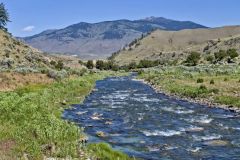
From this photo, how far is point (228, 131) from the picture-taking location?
1430 inches

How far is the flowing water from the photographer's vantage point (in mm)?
29234

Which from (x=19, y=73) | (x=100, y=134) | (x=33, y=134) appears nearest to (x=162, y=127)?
(x=100, y=134)

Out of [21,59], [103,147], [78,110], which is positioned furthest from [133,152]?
[21,59]

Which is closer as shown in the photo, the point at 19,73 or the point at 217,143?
the point at 217,143

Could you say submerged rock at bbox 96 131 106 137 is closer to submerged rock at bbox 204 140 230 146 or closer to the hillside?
submerged rock at bbox 204 140 230 146

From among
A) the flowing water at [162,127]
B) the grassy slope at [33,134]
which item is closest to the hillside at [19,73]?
the flowing water at [162,127]

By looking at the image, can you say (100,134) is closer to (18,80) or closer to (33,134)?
(33,134)

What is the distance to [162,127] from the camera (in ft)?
127

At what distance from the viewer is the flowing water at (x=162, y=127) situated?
1151 inches

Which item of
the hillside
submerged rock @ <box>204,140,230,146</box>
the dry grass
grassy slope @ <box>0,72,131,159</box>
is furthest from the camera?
the hillside

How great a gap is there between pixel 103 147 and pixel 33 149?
493 cm

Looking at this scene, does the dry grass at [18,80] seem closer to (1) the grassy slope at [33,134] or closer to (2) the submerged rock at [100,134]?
(1) the grassy slope at [33,134]

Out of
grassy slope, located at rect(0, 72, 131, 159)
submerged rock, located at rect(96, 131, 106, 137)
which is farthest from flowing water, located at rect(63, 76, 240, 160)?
grassy slope, located at rect(0, 72, 131, 159)

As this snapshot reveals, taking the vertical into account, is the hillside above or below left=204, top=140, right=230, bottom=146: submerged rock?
above
